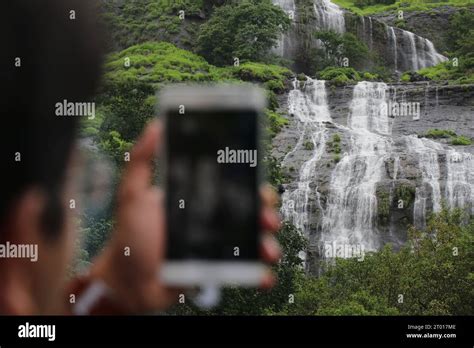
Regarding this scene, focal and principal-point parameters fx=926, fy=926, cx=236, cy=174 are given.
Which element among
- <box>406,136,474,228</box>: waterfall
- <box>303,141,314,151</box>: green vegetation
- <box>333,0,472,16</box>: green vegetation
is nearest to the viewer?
<box>406,136,474,228</box>: waterfall

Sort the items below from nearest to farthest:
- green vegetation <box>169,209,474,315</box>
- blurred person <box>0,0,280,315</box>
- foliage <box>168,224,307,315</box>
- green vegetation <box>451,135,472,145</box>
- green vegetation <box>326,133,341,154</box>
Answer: blurred person <box>0,0,280,315</box>, foliage <box>168,224,307,315</box>, green vegetation <box>169,209,474,315</box>, green vegetation <box>451,135,472,145</box>, green vegetation <box>326,133,341,154</box>

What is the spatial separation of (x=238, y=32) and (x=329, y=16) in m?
1.63

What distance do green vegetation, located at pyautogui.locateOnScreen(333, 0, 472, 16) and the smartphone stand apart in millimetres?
11907

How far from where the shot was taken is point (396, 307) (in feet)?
35.3

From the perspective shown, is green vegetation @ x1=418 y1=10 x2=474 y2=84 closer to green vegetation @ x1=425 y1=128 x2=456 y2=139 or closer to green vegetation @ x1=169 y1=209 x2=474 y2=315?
green vegetation @ x1=425 y1=128 x2=456 y2=139

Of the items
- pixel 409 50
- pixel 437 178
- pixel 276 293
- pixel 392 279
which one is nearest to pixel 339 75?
pixel 409 50

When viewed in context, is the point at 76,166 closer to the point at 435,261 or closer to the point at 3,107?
the point at 3,107

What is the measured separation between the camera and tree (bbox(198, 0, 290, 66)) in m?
11.2

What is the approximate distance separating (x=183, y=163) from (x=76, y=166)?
0.30 feet

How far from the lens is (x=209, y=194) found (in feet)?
2.50

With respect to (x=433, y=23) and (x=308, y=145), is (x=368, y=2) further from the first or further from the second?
(x=308, y=145)

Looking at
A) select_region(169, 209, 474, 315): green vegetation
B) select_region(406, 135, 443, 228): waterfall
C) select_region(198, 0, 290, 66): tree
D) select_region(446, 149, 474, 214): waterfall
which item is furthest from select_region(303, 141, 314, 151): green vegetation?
select_region(446, 149, 474, 214): waterfall
